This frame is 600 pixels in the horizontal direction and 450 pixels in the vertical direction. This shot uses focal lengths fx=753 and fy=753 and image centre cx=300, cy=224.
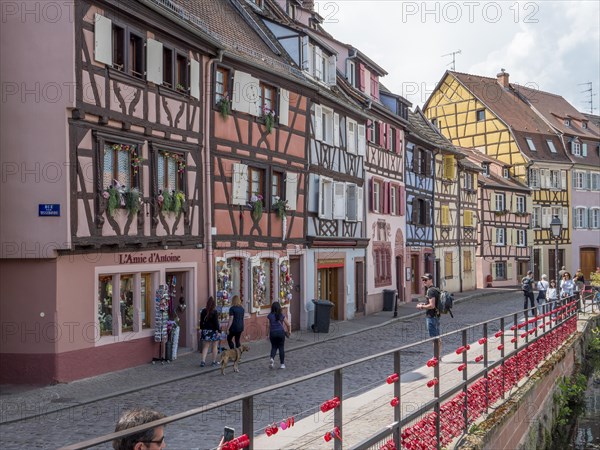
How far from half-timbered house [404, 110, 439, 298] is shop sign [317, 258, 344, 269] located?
8.71 metres

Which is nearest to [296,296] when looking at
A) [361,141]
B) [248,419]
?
[361,141]

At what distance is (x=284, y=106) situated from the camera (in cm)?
2141

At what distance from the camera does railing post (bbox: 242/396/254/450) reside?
437cm

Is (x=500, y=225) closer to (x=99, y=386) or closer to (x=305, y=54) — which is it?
(x=305, y=54)

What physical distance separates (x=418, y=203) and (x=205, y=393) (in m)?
24.9

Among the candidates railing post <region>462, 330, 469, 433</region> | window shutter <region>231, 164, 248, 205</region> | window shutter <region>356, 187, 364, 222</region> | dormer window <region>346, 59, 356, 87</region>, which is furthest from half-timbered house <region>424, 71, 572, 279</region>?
railing post <region>462, 330, 469, 433</region>

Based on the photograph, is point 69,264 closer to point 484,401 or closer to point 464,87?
point 484,401

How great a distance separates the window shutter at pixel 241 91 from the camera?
1902 centimetres

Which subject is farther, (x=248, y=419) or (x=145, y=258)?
(x=145, y=258)

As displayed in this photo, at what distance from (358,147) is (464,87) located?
25.1 metres

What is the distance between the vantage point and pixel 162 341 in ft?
51.6

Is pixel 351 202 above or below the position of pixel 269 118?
below

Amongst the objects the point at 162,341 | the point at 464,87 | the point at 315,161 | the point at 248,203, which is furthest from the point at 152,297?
the point at 464,87

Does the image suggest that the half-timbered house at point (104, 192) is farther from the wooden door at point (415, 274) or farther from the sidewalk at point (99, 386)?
the wooden door at point (415, 274)
